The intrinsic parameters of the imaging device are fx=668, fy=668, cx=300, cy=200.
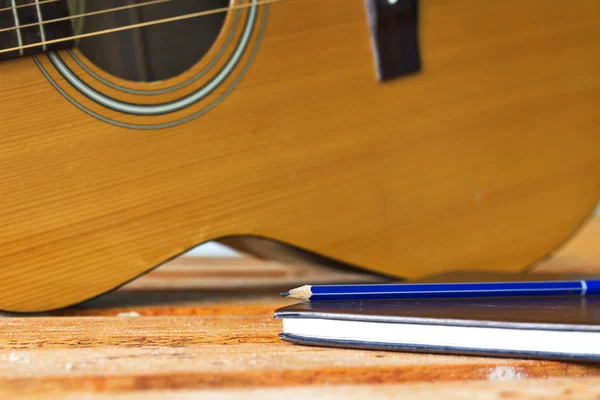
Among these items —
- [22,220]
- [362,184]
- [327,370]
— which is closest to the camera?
[327,370]

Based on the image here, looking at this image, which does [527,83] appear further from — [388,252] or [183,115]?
[183,115]

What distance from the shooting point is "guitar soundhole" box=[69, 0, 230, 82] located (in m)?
0.64

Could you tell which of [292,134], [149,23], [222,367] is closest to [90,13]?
[149,23]

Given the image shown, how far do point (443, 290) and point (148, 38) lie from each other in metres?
0.39

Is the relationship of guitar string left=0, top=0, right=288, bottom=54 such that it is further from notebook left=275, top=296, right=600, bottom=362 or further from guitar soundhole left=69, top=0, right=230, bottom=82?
notebook left=275, top=296, right=600, bottom=362

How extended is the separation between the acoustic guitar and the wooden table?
0.11 m

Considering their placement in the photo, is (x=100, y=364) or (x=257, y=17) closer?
(x=100, y=364)

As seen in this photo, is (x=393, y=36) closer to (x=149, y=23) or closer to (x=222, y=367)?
(x=149, y=23)

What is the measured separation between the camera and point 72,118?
24.2 inches

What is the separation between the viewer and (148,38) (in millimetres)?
674

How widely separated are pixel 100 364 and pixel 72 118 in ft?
0.96

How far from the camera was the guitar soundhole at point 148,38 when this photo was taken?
64 cm

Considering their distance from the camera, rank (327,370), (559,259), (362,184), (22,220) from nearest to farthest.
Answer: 1. (327,370)
2. (22,220)
3. (362,184)
4. (559,259)

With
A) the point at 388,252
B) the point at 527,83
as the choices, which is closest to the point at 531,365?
the point at 388,252
